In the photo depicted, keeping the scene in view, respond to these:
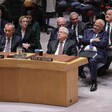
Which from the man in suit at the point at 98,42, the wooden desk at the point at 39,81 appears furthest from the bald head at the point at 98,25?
the wooden desk at the point at 39,81

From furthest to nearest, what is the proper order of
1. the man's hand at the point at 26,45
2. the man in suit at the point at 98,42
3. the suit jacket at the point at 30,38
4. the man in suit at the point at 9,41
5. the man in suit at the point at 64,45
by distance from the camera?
the suit jacket at the point at 30,38 → the man's hand at the point at 26,45 → the man in suit at the point at 9,41 → the man in suit at the point at 98,42 → the man in suit at the point at 64,45

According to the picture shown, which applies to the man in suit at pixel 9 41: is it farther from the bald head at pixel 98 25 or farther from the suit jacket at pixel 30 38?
the bald head at pixel 98 25

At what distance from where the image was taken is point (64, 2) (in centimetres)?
1418

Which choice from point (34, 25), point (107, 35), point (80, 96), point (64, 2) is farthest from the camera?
point (64, 2)

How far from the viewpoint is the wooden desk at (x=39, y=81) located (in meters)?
6.19

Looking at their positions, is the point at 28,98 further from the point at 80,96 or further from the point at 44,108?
the point at 80,96

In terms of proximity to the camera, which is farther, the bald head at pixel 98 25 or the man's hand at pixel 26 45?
the man's hand at pixel 26 45

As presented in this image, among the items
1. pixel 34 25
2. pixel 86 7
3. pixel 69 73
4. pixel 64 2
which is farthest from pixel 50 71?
pixel 64 2

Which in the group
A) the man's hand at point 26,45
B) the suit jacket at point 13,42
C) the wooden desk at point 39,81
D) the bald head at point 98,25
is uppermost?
the bald head at point 98,25

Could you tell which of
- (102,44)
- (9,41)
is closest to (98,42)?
(102,44)

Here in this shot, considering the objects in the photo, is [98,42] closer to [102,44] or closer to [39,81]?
[102,44]

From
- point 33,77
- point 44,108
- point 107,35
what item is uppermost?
point 107,35

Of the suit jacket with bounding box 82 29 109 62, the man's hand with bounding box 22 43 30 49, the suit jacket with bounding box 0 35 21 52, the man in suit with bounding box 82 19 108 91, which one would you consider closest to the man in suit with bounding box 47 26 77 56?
the man in suit with bounding box 82 19 108 91

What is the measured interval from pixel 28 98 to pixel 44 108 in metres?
0.37
